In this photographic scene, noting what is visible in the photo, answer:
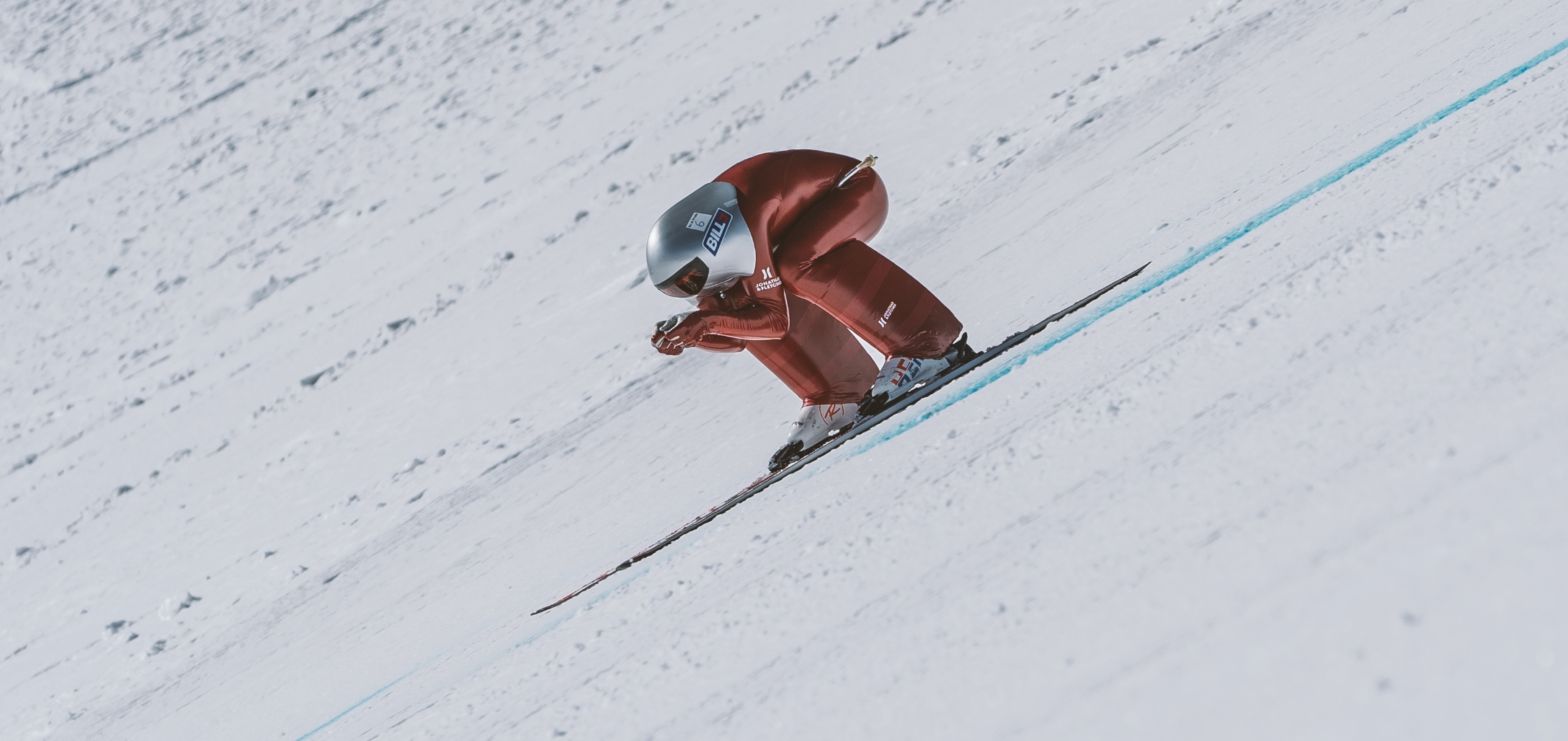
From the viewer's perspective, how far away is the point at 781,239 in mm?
3787

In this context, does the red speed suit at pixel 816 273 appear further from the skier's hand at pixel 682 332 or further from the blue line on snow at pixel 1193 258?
the blue line on snow at pixel 1193 258

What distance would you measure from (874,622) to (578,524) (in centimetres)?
227

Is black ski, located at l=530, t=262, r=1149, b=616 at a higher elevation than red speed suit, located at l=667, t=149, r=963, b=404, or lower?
lower

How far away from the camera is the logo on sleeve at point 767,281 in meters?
3.73

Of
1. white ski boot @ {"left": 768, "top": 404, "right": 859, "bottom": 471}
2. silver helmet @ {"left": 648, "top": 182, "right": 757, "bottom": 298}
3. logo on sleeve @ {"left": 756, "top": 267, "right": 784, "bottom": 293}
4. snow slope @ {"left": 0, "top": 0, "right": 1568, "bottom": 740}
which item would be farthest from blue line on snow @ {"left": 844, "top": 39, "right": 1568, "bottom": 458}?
silver helmet @ {"left": 648, "top": 182, "right": 757, "bottom": 298}

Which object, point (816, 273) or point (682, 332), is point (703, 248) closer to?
point (682, 332)

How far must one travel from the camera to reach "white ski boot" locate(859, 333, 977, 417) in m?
3.78

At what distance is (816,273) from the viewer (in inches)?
148

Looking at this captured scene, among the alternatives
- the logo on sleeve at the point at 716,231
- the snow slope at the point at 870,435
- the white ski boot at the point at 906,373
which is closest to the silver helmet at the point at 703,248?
the logo on sleeve at the point at 716,231

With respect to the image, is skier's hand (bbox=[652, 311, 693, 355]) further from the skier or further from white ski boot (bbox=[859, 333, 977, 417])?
white ski boot (bbox=[859, 333, 977, 417])

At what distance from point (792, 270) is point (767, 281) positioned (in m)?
0.09

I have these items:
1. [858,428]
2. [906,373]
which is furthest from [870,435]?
[906,373]

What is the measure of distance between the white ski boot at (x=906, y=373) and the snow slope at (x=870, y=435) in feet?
0.41

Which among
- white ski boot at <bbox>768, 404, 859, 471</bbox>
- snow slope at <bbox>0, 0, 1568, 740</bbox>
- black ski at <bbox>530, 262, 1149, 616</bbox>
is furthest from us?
white ski boot at <bbox>768, 404, 859, 471</bbox>
